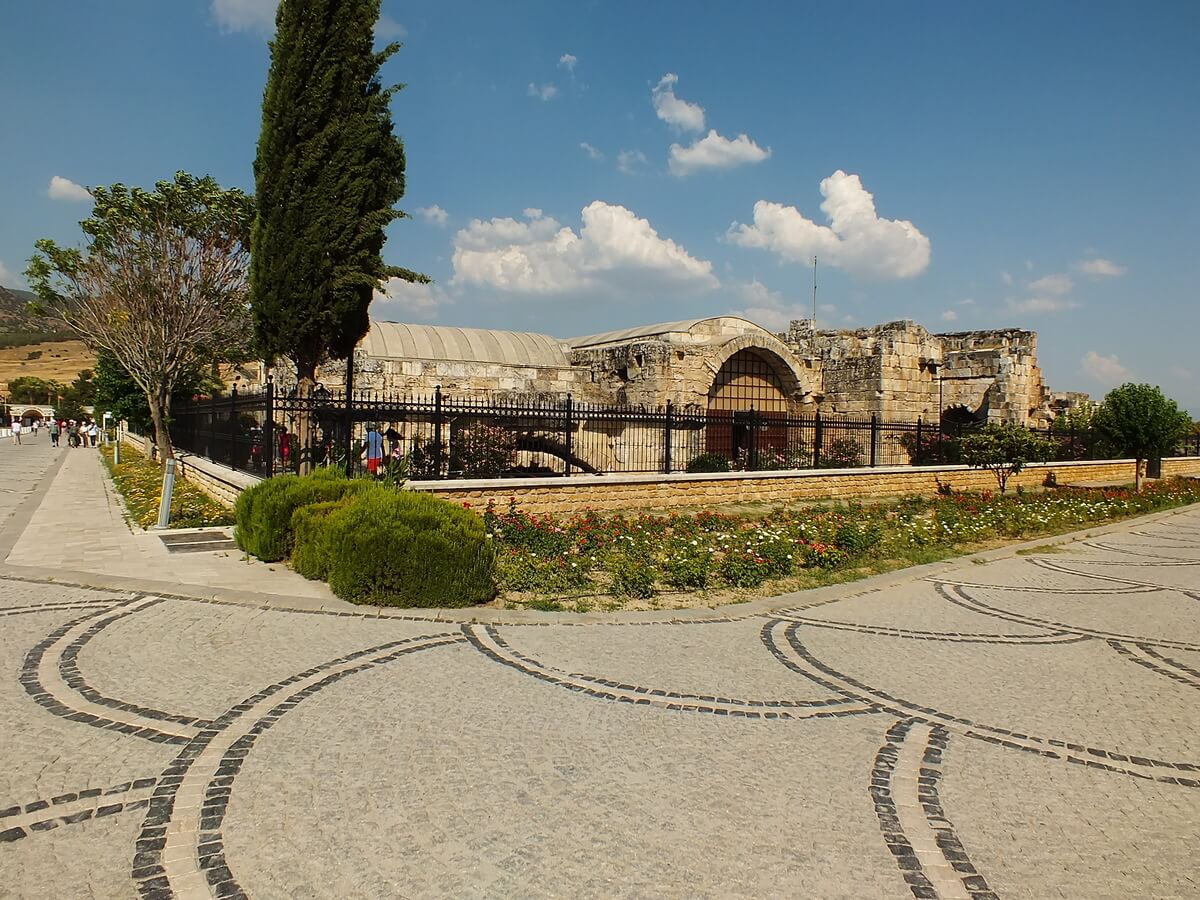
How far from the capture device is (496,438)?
Answer: 14.0m

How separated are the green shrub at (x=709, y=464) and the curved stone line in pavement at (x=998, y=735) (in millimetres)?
10481

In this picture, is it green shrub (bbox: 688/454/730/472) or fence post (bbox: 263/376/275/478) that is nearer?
fence post (bbox: 263/376/275/478)

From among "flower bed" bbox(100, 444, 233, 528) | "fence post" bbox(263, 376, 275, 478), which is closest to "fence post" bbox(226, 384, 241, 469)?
"flower bed" bbox(100, 444, 233, 528)

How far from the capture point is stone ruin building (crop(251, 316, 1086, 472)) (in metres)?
18.2

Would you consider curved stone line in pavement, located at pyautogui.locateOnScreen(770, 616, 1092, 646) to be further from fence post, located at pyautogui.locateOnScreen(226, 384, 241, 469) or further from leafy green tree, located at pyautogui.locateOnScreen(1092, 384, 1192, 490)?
leafy green tree, located at pyautogui.locateOnScreen(1092, 384, 1192, 490)

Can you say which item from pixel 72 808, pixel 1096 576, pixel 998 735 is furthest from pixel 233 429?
pixel 1096 576

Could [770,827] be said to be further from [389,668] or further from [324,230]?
[324,230]

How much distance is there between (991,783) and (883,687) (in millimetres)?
1373

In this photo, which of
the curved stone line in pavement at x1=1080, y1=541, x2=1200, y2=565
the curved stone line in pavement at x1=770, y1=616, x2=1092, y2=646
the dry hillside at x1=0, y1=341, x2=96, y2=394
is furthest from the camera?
the dry hillside at x1=0, y1=341, x2=96, y2=394

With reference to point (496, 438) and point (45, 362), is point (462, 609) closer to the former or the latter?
point (496, 438)

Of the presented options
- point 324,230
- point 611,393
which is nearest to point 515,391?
point 611,393

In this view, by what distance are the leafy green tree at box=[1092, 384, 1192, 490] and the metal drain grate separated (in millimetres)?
21074

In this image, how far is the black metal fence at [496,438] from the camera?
11.7m

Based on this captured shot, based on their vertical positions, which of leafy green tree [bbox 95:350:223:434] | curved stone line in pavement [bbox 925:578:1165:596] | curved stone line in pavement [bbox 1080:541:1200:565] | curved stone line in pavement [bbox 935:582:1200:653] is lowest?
curved stone line in pavement [bbox 935:582:1200:653]
